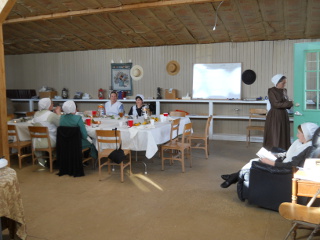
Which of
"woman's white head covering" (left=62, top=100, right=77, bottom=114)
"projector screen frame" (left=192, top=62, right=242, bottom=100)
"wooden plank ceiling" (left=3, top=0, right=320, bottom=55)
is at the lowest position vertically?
"woman's white head covering" (left=62, top=100, right=77, bottom=114)

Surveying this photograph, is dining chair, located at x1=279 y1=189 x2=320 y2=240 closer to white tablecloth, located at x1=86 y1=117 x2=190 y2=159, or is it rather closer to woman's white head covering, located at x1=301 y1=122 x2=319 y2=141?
woman's white head covering, located at x1=301 y1=122 x2=319 y2=141

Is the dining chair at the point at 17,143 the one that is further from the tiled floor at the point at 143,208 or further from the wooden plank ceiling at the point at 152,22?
the wooden plank ceiling at the point at 152,22

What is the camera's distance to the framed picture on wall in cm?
979

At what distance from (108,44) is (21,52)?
11.2ft

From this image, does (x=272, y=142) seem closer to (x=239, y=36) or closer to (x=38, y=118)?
(x=239, y=36)

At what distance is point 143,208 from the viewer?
155 inches

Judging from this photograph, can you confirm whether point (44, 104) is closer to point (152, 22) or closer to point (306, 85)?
point (152, 22)

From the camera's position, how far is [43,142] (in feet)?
18.5

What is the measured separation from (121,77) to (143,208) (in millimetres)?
6448

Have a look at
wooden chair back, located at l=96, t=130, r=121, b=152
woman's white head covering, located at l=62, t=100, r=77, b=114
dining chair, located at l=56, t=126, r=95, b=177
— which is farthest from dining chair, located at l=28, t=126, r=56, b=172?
wooden chair back, located at l=96, t=130, r=121, b=152

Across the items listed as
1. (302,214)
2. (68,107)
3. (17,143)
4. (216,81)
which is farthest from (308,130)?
(216,81)

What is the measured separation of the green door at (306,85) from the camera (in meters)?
5.57

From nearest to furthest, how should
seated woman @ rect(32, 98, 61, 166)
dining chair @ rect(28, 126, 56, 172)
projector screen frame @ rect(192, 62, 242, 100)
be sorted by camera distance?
dining chair @ rect(28, 126, 56, 172) → seated woman @ rect(32, 98, 61, 166) → projector screen frame @ rect(192, 62, 242, 100)

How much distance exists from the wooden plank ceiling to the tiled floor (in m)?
3.44
